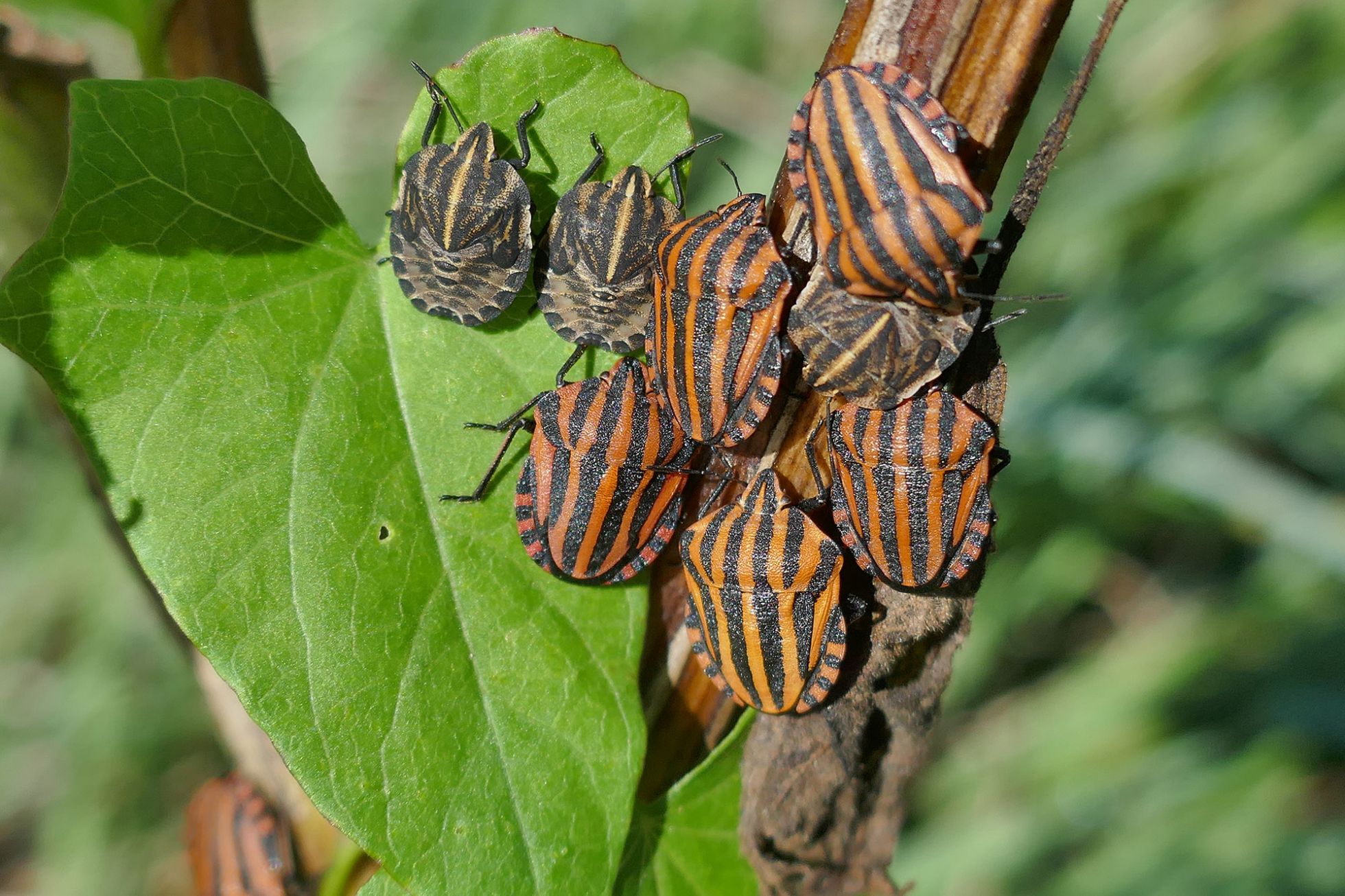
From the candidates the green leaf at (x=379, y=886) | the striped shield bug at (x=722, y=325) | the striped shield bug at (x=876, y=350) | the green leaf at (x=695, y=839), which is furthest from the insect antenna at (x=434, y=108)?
the green leaf at (x=379, y=886)

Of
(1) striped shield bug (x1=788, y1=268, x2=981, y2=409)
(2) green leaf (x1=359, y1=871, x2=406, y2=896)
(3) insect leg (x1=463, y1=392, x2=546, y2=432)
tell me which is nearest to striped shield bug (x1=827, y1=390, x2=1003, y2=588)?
(1) striped shield bug (x1=788, y1=268, x2=981, y2=409)

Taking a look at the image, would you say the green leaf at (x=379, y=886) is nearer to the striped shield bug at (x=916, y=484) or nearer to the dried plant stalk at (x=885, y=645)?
the dried plant stalk at (x=885, y=645)

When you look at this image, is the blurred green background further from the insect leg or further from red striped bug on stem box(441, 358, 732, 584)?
the insect leg

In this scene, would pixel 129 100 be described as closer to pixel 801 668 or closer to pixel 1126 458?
pixel 801 668

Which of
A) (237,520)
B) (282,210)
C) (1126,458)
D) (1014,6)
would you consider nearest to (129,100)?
(282,210)

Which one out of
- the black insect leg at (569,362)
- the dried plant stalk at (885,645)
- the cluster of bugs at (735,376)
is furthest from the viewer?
the black insect leg at (569,362)

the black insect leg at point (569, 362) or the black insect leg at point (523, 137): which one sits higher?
the black insect leg at point (523, 137)
